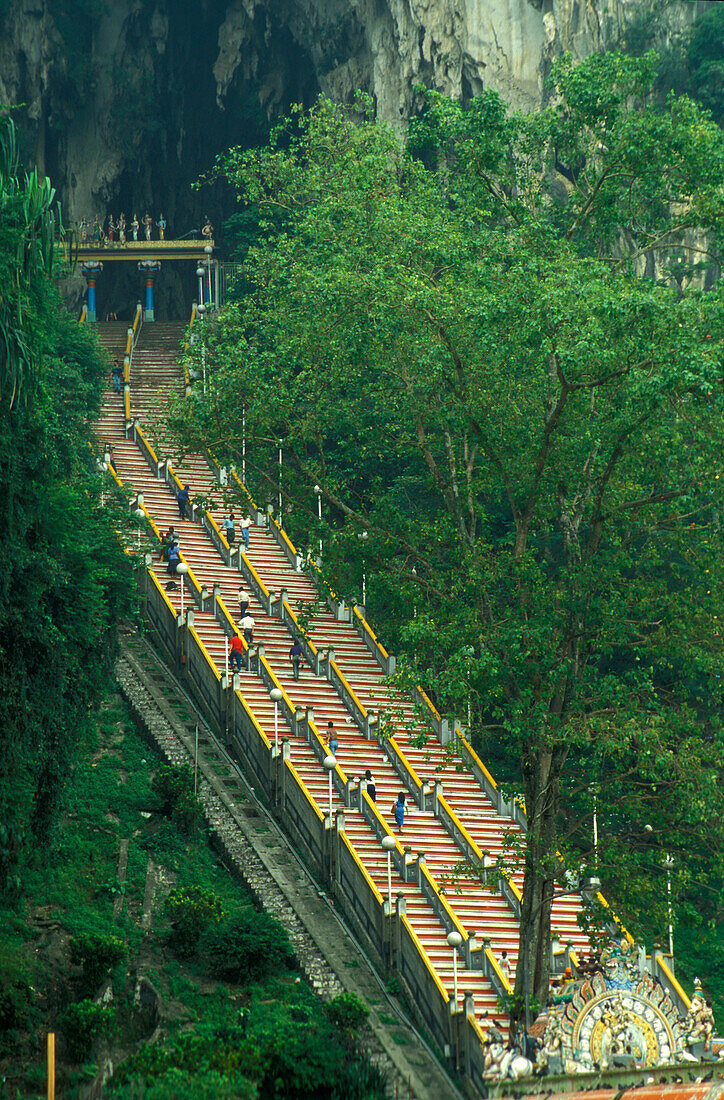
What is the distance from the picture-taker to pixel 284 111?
2265 inches

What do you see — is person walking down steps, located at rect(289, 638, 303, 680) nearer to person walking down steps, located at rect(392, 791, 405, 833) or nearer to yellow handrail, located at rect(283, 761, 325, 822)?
yellow handrail, located at rect(283, 761, 325, 822)

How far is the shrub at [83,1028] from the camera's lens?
22.5 metres

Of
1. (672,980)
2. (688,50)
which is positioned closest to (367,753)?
(672,980)

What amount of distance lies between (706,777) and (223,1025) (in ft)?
28.8

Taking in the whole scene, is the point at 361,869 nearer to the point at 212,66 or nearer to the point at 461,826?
the point at 461,826

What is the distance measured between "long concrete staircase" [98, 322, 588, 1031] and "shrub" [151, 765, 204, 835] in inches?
92.4

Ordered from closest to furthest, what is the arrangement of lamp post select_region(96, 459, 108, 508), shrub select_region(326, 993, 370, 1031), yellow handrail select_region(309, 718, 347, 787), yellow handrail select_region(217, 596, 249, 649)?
1. shrub select_region(326, 993, 370, 1031)
2. yellow handrail select_region(309, 718, 347, 787)
3. lamp post select_region(96, 459, 108, 508)
4. yellow handrail select_region(217, 596, 249, 649)

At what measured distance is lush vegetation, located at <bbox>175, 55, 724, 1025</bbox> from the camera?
23781 millimetres

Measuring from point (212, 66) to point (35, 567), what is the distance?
4142cm

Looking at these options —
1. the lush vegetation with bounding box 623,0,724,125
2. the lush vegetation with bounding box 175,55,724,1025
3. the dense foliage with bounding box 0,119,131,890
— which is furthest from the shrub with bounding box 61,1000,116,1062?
the lush vegetation with bounding box 623,0,724,125

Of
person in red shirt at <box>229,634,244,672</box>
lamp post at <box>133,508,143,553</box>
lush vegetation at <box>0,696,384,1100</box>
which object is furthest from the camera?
person in red shirt at <box>229,634,244,672</box>

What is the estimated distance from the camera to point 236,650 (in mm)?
34375

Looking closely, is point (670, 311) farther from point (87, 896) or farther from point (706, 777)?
point (87, 896)

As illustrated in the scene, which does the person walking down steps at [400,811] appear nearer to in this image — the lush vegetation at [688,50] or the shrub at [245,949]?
the shrub at [245,949]
